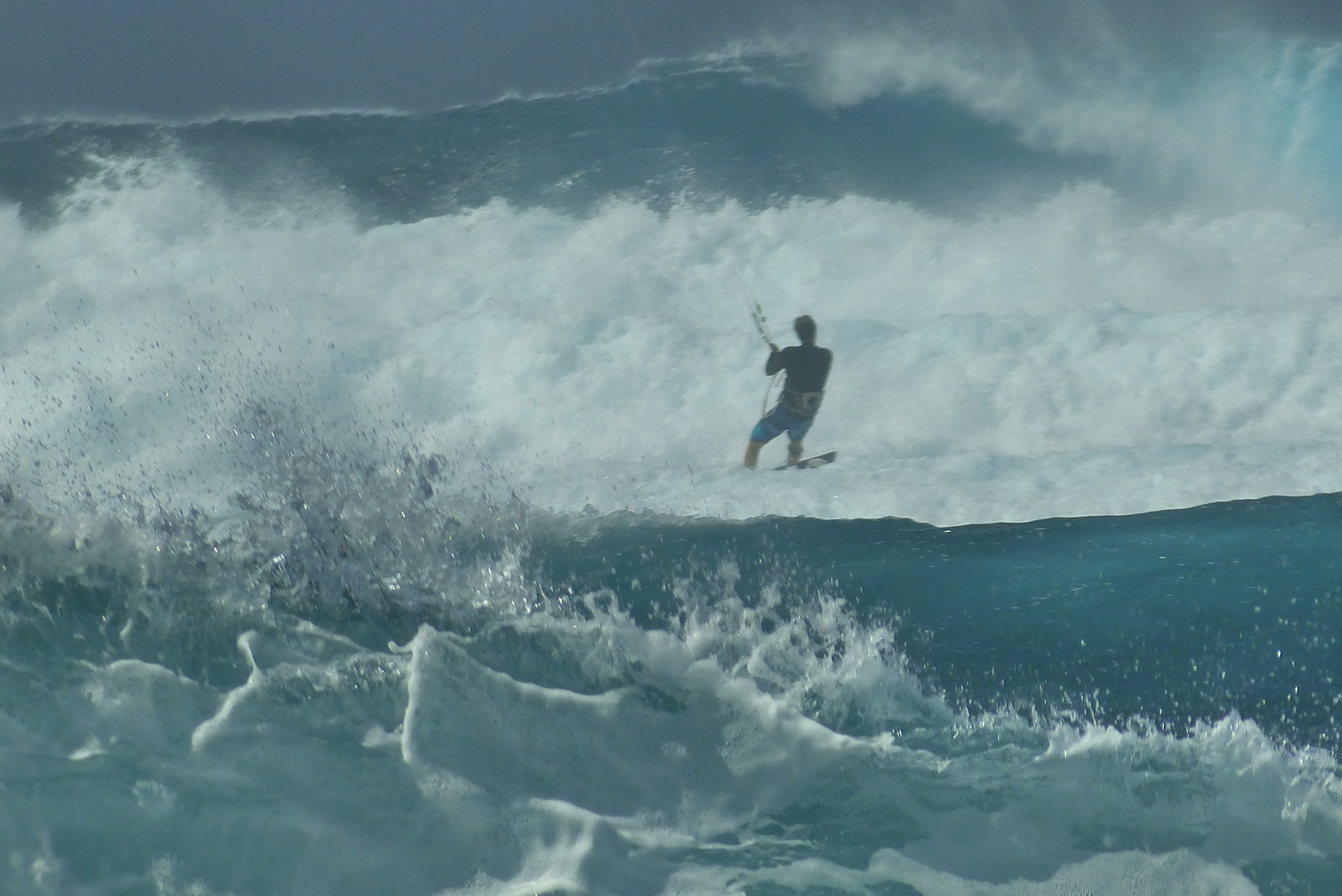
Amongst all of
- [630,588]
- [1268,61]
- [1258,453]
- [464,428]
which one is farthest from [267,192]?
[1268,61]

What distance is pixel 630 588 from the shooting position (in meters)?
6.57

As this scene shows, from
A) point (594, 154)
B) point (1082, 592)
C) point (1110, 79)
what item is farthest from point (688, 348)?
point (1110, 79)

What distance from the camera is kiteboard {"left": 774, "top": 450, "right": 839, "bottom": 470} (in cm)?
745

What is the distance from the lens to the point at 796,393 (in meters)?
7.60

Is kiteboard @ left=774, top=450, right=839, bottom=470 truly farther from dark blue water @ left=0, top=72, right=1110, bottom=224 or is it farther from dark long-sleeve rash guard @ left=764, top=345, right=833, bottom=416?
dark blue water @ left=0, top=72, right=1110, bottom=224

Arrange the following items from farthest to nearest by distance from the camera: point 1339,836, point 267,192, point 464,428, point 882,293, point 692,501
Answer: point 267,192 → point 882,293 → point 464,428 → point 692,501 → point 1339,836

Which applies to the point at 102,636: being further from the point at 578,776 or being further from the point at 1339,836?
the point at 1339,836

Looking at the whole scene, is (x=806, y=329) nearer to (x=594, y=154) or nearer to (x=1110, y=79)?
(x=594, y=154)

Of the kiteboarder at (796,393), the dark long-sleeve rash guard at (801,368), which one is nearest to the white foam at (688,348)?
the kiteboarder at (796,393)

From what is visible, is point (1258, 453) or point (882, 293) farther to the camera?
point (882, 293)

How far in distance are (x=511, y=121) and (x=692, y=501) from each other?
398 cm

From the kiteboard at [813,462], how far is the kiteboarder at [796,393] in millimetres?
62

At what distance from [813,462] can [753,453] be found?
0.37 meters

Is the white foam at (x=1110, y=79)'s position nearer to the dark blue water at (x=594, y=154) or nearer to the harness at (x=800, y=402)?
the dark blue water at (x=594, y=154)
